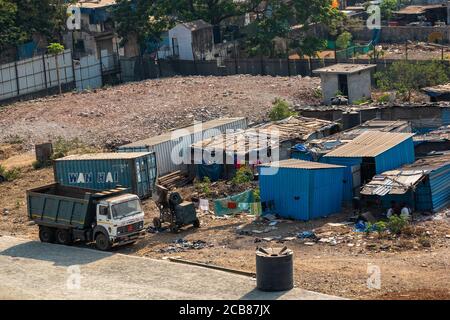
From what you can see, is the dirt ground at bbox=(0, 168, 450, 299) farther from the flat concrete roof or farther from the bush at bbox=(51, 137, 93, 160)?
the flat concrete roof

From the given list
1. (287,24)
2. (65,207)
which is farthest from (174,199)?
(287,24)

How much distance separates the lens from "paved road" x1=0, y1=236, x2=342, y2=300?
25359 mm

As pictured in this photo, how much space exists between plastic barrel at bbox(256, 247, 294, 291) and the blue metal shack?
269 inches

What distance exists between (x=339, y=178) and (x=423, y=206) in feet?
9.11

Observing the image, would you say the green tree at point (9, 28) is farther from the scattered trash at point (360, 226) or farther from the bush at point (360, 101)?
the scattered trash at point (360, 226)

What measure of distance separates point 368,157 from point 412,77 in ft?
52.6

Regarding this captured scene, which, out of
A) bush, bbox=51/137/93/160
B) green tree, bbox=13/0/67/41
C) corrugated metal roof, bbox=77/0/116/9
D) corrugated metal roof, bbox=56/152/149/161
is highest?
corrugated metal roof, bbox=77/0/116/9

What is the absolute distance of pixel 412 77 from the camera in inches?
1909

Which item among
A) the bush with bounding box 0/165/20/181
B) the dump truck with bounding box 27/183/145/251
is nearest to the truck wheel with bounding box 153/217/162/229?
the dump truck with bounding box 27/183/145/251

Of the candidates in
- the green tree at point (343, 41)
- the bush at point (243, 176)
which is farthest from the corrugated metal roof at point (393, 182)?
the green tree at point (343, 41)

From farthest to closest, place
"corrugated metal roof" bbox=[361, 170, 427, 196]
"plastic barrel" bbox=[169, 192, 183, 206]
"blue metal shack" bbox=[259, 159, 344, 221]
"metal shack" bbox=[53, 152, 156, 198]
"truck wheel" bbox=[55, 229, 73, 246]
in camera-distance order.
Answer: "metal shack" bbox=[53, 152, 156, 198] < "blue metal shack" bbox=[259, 159, 344, 221] < "plastic barrel" bbox=[169, 192, 183, 206] < "truck wheel" bbox=[55, 229, 73, 246] < "corrugated metal roof" bbox=[361, 170, 427, 196]

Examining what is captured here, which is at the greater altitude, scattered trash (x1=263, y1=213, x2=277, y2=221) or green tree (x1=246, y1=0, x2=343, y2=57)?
green tree (x1=246, y1=0, x2=343, y2=57)
